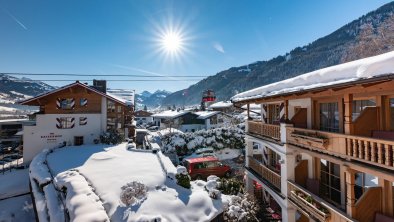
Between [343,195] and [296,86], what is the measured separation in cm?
499

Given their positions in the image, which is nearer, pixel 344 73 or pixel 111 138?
pixel 344 73

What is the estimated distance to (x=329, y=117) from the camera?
10.6 m

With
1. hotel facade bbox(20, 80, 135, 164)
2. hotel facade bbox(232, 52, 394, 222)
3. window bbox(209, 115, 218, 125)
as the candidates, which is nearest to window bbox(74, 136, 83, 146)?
hotel facade bbox(20, 80, 135, 164)

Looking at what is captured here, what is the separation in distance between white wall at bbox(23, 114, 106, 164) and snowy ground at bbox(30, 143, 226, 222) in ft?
33.8

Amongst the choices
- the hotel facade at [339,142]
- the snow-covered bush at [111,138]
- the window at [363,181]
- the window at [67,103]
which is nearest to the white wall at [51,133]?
the window at [67,103]

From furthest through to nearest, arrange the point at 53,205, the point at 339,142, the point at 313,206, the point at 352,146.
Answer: the point at 53,205 < the point at 313,206 < the point at 339,142 < the point at 352,146

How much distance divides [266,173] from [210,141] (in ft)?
58.7

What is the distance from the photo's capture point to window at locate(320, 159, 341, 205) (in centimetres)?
1019

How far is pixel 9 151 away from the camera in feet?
120

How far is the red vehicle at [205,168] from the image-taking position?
22.1 m

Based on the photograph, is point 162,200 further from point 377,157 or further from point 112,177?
point 377,157

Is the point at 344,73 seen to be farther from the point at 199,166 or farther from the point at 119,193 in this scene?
the point at 199,166

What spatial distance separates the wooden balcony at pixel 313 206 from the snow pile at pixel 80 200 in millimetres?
7726

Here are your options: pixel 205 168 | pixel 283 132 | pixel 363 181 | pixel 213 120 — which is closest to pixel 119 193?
pixel 283 132
